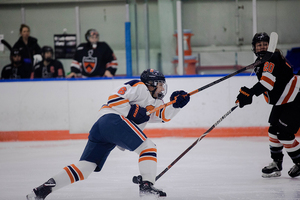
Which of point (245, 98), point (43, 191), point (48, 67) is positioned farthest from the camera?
point (48, 67)

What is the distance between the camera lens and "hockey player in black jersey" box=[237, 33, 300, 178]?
8.84 ft

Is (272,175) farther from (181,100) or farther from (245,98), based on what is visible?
(181,100)

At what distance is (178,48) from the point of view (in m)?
5.29

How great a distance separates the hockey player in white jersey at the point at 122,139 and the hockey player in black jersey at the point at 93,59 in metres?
2.77

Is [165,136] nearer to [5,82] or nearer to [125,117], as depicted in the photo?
[5,82]

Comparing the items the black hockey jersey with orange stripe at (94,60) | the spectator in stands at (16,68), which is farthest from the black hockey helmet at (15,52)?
the black hockey jersey with orange stripe at (94,60)

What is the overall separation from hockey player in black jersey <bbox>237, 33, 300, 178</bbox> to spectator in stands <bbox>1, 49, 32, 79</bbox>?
3.62 metres

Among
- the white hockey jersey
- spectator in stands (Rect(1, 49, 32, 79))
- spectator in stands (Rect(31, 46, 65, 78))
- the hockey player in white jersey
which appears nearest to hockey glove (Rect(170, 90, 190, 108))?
the hockey player in white jersey

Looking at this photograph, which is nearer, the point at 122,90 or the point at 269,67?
the point at 122,90

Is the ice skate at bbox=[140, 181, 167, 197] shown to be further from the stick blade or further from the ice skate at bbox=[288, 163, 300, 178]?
the stick blade

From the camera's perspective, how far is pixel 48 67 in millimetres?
5309

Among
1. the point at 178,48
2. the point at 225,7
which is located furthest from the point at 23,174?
the point at 225,7

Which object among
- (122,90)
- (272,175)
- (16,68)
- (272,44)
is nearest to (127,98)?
(122,90)

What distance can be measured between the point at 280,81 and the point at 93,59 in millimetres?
2983
